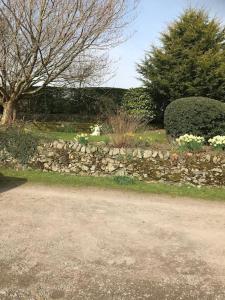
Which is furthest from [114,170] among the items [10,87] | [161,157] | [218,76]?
[218,76]

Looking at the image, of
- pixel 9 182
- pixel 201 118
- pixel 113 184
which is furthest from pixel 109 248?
pixel 201 118

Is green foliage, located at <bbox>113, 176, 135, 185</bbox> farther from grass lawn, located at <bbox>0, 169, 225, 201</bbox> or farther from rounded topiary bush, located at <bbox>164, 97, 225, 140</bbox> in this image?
rounded topiary bush, located at <bbox>164, 97, 225, 140</bbox>

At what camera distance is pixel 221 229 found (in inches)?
241

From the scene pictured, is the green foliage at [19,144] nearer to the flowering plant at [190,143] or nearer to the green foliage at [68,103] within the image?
the flowering plant at [190,143]

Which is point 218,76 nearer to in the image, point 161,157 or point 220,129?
point 220,129

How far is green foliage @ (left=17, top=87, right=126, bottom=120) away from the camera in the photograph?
18.6 meters

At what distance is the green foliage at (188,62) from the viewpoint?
671 inches

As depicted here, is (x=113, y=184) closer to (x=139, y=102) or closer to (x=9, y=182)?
(x=9, y=182)

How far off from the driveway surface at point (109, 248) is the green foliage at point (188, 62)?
33.4 feet

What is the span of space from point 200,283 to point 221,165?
18.8ft

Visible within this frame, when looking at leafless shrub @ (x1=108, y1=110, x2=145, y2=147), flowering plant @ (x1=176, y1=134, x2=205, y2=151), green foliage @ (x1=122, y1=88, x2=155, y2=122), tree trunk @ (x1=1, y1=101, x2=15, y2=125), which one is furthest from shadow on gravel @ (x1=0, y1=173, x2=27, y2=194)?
green foliage @ (x1=122, y1=88, x2=155, y2=122)

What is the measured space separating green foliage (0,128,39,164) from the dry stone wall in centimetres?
13

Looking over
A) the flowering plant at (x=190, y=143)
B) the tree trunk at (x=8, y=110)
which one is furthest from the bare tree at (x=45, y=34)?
the flowering plant at (x=190, y=143)

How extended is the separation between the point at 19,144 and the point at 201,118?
510 cm
